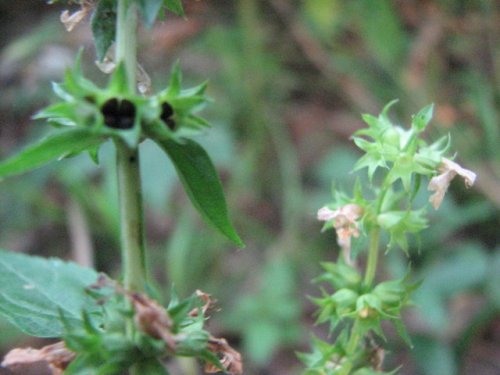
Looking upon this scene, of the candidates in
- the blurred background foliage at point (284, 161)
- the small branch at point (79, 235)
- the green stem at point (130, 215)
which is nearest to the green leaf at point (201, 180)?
the green stem at point (130, 215)

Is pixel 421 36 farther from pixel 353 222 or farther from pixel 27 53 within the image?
pixel 353 222

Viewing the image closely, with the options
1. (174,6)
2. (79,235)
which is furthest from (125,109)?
(79,235)

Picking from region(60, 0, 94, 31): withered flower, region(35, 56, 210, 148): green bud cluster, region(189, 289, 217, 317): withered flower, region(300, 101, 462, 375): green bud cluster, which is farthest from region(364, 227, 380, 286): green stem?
region(60, 0, 94, 31): withered flower

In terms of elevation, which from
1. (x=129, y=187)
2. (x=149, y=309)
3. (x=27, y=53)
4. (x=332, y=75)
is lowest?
(x=149, y=309)

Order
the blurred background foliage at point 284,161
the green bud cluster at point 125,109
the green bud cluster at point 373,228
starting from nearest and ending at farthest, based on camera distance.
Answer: the green bud cluster at point 125,109, the green bud cluster at point 373,228, the blurred background foliage at point 284,161

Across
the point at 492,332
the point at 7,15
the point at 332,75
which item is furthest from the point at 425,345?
the point at 7,15

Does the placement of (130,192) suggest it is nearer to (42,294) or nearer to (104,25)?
(104,25)

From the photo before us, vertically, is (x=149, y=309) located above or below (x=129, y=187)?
below

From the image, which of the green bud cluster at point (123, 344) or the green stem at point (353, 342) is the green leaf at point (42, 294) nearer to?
the green bud cluster at point (123, 344)
